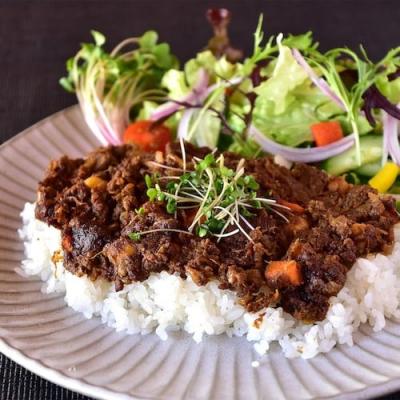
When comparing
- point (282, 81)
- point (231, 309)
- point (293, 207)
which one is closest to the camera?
point (231, 309)

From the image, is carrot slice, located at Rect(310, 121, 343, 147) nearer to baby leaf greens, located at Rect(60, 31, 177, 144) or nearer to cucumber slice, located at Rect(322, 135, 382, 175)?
cucumber slice, located at Rect(322, 135, 382, 175)

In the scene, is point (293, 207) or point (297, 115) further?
point (297, 115)

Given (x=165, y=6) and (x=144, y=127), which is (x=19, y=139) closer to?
(x=144, y=127)

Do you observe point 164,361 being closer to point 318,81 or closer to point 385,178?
point 385,178

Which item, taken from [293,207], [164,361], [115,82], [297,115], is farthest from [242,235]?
[115,82]

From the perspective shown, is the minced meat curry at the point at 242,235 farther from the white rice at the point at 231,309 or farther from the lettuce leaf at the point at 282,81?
the lettuce leaf at the point at 282,81

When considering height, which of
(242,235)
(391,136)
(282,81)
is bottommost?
(242,235)
